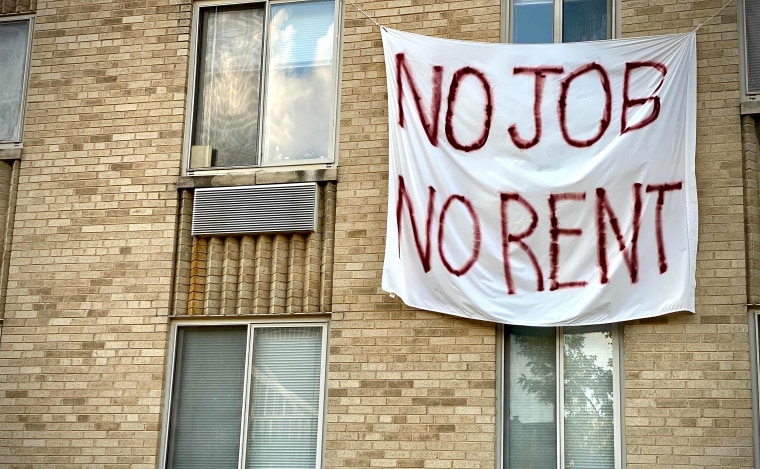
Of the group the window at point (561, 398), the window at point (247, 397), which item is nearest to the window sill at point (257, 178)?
the window at point (247, 397)

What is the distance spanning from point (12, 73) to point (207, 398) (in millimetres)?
4702

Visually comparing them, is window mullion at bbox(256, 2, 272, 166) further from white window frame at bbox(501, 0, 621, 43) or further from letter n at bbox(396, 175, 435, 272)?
white window frame at bbox(501, 0, 621, 43)

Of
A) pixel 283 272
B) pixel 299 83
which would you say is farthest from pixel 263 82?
pixel 283 272

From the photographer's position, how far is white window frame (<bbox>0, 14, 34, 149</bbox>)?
12.7 meters

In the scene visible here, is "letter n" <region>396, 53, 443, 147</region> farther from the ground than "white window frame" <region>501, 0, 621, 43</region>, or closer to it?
closer to it

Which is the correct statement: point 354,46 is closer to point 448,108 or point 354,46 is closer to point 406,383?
point 448,108

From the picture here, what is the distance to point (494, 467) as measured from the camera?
10.3m

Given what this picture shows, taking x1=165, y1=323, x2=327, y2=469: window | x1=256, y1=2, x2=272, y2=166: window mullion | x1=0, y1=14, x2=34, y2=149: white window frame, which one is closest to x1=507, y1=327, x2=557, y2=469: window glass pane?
x1=165, y1=323, x2=327, y2=469: window

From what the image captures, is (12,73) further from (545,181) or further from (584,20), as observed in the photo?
(584,20)

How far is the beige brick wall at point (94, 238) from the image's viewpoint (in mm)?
11500

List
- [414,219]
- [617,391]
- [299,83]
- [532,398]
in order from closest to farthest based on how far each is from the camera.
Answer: [617,391]
[532,398]
[414,219]
[299,83]

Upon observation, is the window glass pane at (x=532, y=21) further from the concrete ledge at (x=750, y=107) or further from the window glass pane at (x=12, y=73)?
the window glass pane at (x=12, y=73)

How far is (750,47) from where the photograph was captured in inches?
A: 425

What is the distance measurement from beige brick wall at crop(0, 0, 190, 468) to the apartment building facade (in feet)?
0.08
